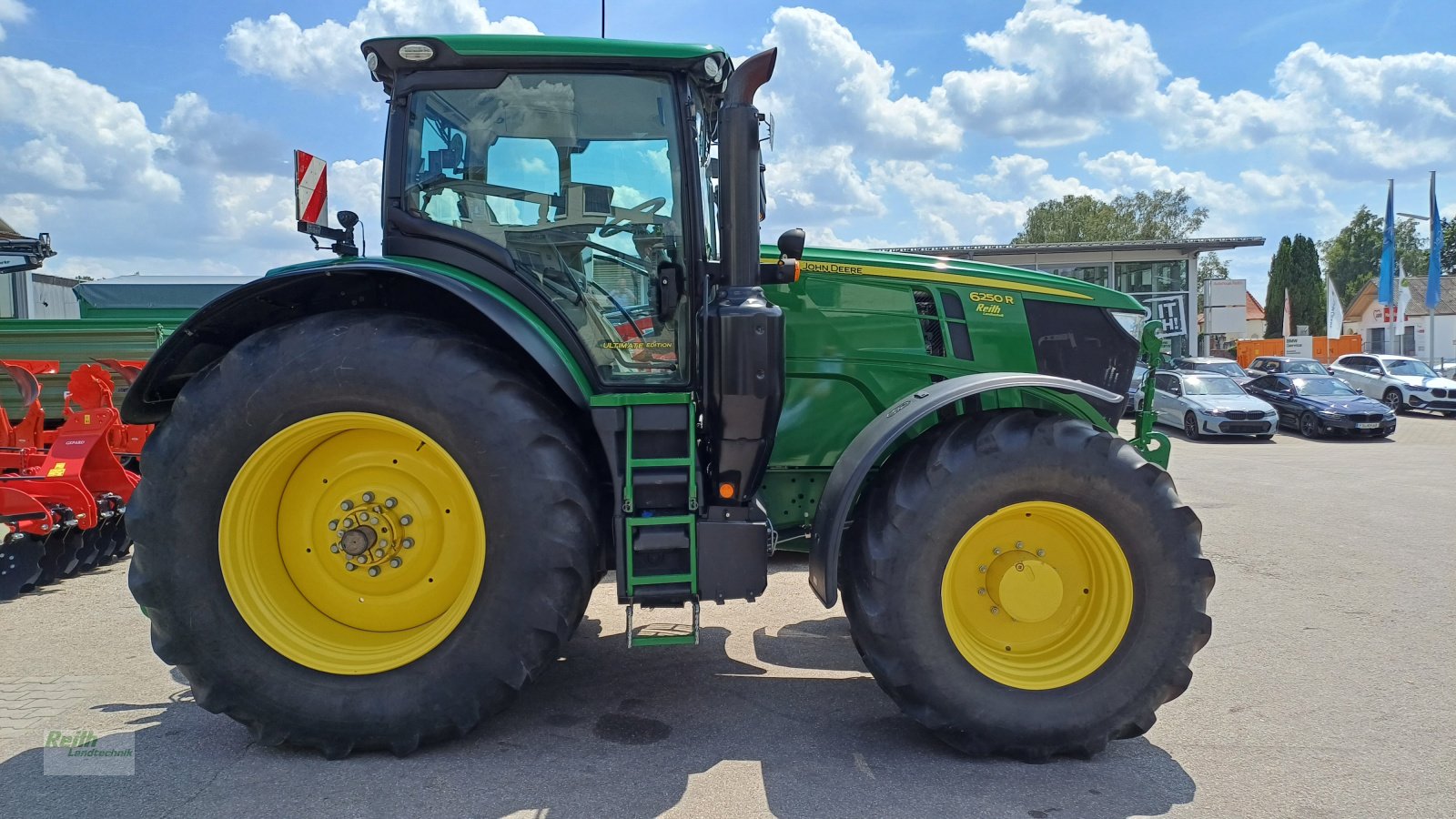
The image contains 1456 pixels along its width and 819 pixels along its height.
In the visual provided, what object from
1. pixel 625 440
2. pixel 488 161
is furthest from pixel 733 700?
pixel 488 161

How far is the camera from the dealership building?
97.8ft

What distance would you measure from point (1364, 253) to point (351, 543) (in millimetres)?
83160

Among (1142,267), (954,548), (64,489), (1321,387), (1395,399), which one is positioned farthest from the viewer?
(1142,267)

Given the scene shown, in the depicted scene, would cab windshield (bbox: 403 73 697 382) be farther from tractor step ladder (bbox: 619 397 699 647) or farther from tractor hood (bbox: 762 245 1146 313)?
tractor hood (bbox: 762 245 1146 313)

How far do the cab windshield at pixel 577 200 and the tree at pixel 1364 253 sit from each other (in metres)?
78.4

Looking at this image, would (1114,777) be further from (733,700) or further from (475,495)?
(475,495)

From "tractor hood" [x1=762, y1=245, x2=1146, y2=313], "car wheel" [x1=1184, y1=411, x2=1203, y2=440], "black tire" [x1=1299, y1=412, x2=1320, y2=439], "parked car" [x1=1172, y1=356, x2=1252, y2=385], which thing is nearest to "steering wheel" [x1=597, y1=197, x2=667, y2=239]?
"tractor hood" [x1=762, y1=245, x2=1146, y2=313]

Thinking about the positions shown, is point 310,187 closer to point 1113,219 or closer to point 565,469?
point 565,469

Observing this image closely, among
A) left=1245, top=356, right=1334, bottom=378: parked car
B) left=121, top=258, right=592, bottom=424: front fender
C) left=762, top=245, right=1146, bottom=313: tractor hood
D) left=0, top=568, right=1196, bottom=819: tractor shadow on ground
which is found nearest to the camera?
left=0, top=568, right=1196, bottom=819: tractor shadow on ground

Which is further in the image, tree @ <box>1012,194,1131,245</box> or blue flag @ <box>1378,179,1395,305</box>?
tree @ <box>1012,194,1131,245</box>

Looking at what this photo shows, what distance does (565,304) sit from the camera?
3436 mm

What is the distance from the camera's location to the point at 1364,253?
223 ft

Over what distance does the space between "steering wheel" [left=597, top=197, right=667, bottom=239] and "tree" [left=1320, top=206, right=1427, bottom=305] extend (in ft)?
257

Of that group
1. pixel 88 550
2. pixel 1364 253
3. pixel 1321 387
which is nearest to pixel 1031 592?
pixel 88 550
